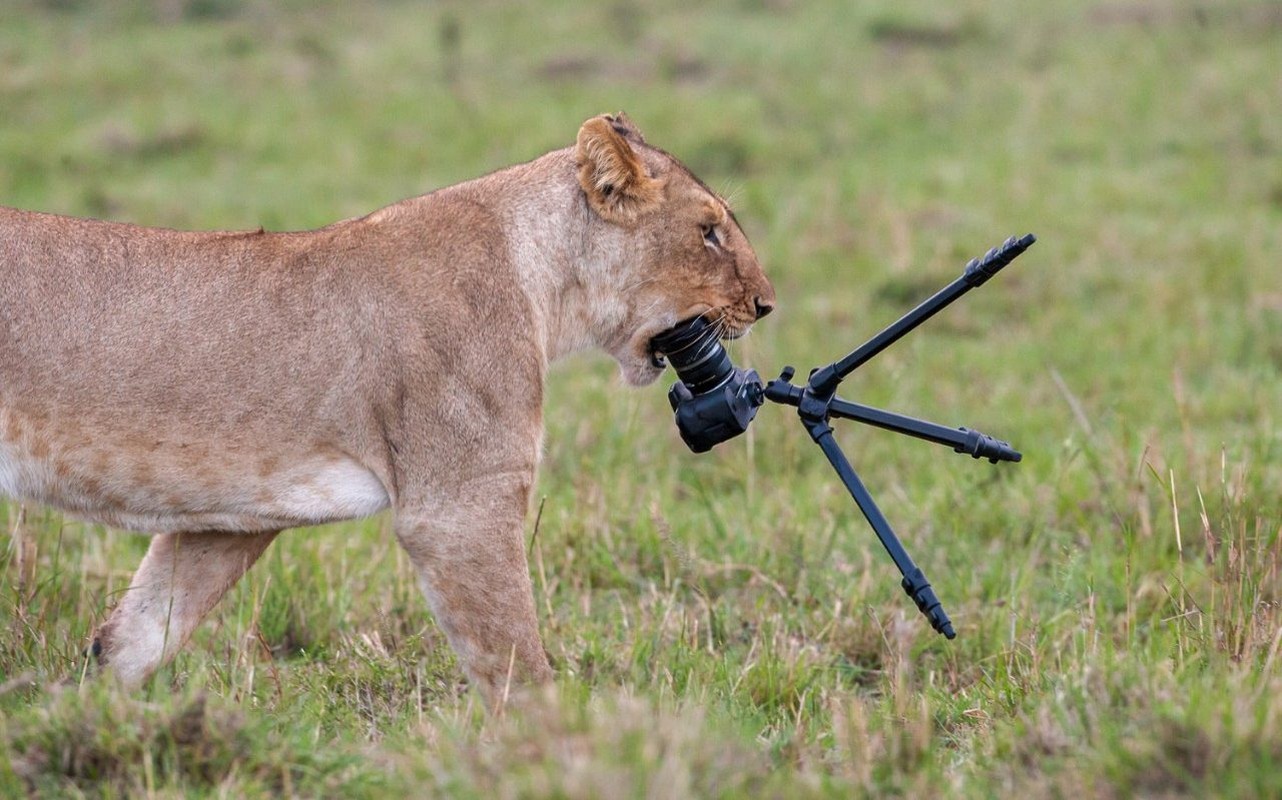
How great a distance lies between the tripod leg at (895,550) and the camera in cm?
368

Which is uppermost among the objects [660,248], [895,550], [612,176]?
[612,176]

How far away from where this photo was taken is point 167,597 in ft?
12.9

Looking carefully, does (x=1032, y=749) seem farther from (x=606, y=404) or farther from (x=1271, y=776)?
(x=606, y=404)

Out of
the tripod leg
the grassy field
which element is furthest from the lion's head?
the grassy field

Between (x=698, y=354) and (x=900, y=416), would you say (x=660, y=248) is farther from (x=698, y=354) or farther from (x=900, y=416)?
(x=900, y=416)

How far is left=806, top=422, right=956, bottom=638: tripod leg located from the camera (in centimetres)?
368

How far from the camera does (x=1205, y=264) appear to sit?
8.24 metres

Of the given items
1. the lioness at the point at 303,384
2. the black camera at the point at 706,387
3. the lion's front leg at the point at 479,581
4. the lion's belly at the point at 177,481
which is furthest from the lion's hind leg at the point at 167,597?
→ the black camera at the point at 706,387

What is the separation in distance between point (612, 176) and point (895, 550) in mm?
1086

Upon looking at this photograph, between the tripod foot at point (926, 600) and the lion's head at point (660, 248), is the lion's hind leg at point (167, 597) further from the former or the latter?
the tripod foot at point (926, 600)

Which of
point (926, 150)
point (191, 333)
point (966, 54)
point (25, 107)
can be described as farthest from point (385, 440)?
point (966, 54)

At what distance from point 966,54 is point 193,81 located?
5651mm

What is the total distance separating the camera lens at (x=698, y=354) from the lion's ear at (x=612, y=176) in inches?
11.6

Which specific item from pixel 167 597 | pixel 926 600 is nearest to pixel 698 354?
pixel 926 600
